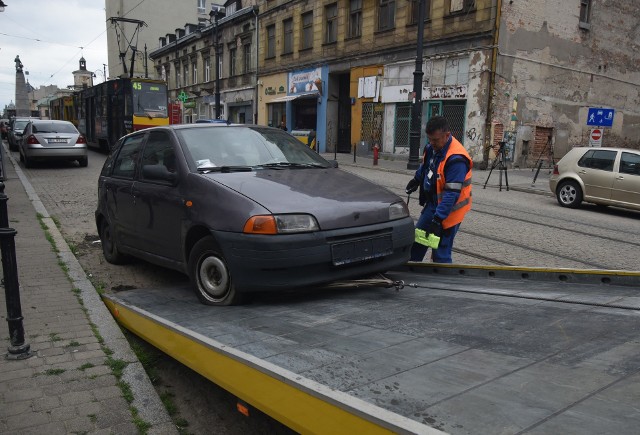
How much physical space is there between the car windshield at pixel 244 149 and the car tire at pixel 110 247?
1914mm

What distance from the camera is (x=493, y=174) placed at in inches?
765

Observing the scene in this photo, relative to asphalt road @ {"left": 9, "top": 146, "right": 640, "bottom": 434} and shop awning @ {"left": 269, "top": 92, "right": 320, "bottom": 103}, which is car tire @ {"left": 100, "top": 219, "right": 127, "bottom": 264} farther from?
shop awning @ {"left": 269, "top": 92, "right": 320, "bottom": 103}

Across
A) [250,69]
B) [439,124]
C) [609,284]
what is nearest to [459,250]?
[439,124]

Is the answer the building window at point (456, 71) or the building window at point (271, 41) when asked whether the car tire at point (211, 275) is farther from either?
the building window at point (271, 41)

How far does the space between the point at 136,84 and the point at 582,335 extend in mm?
23241

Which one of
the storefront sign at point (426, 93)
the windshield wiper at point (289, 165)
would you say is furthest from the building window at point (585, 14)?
the windshield wiper at point (289, 165)

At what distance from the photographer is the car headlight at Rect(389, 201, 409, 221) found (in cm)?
432

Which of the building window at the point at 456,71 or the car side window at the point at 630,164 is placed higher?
the building window at the point at 456,71

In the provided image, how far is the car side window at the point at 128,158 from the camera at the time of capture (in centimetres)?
558

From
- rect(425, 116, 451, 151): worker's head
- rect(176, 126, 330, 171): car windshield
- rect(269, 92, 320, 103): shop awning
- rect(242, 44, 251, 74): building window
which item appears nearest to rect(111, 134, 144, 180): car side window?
rect(176, 126, 330, 171): car windshield

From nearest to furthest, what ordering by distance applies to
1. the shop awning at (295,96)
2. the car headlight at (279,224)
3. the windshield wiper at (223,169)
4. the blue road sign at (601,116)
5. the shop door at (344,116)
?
1. the car headlight at (279,224)
2. the windshield wiper at (223,169)
3. the blue road sign at (601,116)
4. the shop door at (344,116)
5. the shop awning at (295,96)

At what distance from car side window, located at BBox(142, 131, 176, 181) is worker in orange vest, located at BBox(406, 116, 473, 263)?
2441mm

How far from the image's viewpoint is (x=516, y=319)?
3150 millimetres

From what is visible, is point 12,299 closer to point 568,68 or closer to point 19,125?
point 568,68
